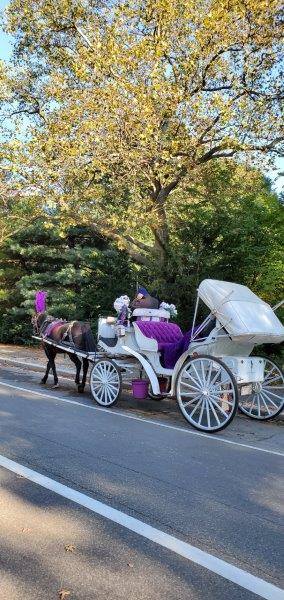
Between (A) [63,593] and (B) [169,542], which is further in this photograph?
(B) [169,542]

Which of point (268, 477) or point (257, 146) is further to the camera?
point (257, 146)

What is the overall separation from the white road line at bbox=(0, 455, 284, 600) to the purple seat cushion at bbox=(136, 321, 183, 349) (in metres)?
4.53

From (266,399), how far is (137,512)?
6.00 metres

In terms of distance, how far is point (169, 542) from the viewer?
406 cm

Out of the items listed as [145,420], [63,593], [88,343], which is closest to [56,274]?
[88,343]

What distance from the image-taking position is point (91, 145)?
49.2 feet

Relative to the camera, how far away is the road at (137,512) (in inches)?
137

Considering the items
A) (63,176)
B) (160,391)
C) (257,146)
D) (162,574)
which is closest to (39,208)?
(63,176)

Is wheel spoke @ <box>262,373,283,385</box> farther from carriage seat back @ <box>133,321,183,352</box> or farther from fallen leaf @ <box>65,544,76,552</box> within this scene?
fallen leaf @ <box>65,544,76,552</box>

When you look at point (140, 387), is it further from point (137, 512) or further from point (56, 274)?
point (56, 274)

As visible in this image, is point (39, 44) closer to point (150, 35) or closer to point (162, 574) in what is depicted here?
point (150, 35)

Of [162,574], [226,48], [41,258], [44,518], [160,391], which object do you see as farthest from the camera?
[41,258]

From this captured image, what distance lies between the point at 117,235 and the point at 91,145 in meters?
3.58

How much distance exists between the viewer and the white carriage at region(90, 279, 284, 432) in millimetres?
8328
